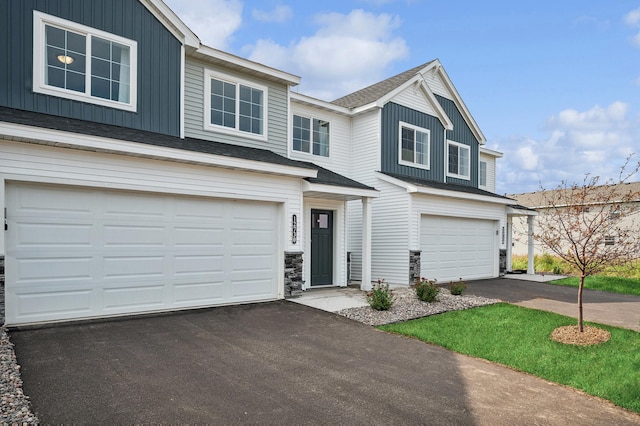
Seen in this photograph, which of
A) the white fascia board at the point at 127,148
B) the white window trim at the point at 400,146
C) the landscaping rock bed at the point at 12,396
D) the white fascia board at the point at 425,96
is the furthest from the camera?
the white window trim at the point at 400,146

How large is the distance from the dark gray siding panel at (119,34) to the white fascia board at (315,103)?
4.05m

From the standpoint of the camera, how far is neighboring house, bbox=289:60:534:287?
12828mm

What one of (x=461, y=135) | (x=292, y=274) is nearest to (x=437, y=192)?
(x=461, y=135)

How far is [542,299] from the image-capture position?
11.0 metres

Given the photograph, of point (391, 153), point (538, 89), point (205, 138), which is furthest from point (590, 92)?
point (205, 138)

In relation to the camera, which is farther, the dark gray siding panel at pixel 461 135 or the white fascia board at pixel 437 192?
the dark gray siding panel at pixel 461 135

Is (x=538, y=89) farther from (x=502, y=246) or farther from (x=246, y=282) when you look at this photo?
(x=246, y=282)

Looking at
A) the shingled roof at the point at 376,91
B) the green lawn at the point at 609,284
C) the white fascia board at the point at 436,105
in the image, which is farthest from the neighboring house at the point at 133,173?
the green lawn at the point at 609,284

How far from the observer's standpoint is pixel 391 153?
45.8 feet

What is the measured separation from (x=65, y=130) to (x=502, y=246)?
15.9 metres

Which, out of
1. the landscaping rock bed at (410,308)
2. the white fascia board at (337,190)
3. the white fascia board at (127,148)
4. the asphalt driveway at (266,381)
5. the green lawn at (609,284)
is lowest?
the green lawn at (609,284)

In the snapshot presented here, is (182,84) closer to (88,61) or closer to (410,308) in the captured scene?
(88,61)

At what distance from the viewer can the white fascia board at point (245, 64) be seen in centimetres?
965

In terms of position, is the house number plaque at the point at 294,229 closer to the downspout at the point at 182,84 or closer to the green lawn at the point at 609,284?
the downspout at the point at 182,84
